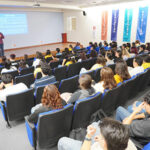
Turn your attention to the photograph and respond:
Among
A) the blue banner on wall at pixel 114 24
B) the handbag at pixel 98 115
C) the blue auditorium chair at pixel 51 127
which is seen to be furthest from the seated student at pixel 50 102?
the blue banner on wall at pixel 114 24

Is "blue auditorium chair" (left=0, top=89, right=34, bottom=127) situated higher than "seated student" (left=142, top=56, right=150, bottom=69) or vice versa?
"seated student" (left=142, top=56, right=150, bottom=69)

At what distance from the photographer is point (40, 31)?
12.3 m

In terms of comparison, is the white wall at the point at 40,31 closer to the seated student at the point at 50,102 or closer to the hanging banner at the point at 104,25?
the hanging banner at the point at 104,25

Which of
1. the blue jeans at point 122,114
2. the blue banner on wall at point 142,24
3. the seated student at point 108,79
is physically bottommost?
the blue jeans at point 122,114

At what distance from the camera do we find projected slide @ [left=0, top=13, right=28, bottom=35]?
395 inches

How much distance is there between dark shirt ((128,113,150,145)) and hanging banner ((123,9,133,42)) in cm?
905

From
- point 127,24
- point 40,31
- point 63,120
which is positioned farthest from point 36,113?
point 40,31

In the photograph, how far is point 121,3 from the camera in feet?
29.8

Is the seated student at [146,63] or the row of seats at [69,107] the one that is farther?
the seated student at [146,63]

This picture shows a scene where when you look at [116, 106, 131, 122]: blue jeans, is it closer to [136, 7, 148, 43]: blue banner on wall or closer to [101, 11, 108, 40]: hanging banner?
[136, 7, 148, 43]: blue banner on wall

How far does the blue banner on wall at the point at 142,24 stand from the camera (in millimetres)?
8480

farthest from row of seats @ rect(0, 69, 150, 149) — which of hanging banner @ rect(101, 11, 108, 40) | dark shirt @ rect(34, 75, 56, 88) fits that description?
hanging banner @ rect(101, 11, 108, 40)

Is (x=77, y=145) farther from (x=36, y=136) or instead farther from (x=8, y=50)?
(x=8, y=50)

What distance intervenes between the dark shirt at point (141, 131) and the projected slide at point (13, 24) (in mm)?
10986
